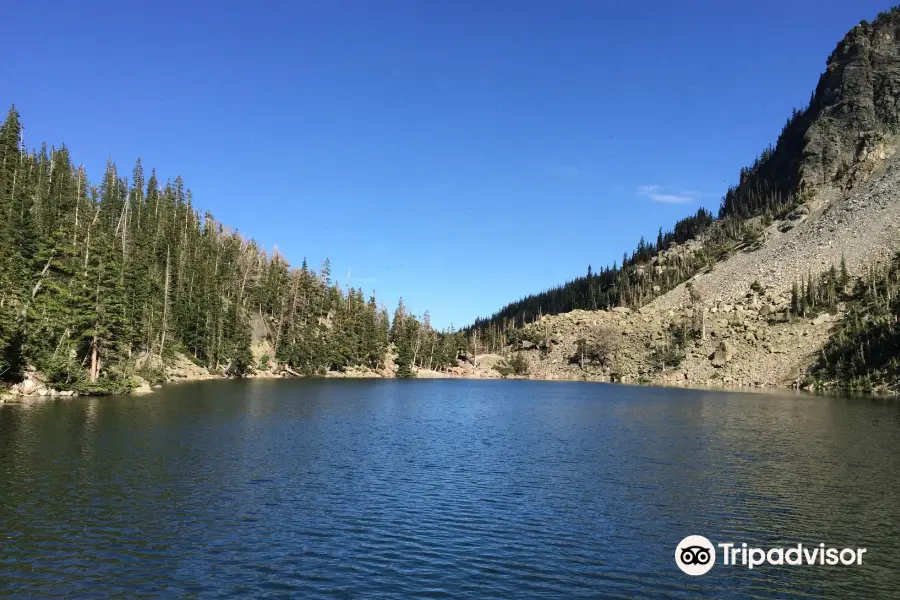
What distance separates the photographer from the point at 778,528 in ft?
86.1

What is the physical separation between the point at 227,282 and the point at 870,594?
15595cm

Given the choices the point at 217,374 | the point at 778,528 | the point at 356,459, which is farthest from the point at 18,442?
the point at 217,374

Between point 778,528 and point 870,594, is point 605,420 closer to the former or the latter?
point 778,528

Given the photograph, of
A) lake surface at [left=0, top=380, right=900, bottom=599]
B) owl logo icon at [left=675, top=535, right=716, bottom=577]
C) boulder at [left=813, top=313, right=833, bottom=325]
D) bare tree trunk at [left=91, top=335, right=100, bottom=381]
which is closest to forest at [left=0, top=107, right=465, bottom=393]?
bare tree trunk at [left=91, top=335, right=100, bottom=381]

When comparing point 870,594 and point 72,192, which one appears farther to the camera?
point 72,192

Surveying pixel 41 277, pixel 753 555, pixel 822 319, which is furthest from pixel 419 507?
pixel 822 319

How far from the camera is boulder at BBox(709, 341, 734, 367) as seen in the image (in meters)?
162

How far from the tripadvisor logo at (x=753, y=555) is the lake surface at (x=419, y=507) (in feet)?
1.65

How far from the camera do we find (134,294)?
332 ft

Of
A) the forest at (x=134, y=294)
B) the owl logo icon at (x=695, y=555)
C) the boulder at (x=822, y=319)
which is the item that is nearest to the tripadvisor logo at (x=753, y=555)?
the owl logo icon at (x=695, y=555)

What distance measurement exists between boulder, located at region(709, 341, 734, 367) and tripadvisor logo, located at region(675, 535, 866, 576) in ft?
495

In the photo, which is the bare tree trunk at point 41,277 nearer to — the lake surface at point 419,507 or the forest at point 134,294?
the forest at point 134,294

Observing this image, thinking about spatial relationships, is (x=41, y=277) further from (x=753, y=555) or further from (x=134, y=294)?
(x=753, y=555)

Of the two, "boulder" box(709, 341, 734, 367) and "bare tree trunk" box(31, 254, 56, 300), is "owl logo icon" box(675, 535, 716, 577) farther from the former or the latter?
"boulder" box(709, 341, 734, 367)
